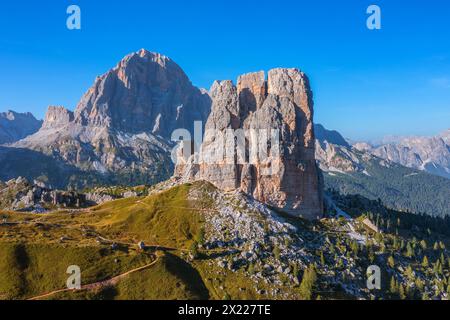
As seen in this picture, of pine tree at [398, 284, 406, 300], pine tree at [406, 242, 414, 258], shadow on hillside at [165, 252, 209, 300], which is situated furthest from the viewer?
pine tree at [406, 242, 414, 258]

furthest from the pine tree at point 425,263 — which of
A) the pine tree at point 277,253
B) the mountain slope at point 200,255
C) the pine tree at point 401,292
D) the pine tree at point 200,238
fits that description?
the pine tree at point 200,238

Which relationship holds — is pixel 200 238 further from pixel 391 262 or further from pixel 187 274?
pixel 391 262

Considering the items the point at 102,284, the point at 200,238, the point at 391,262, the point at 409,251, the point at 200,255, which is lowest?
the point at 391,262

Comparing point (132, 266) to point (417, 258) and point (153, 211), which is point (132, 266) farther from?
point (417, 258)

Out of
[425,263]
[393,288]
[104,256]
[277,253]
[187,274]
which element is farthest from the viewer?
[425,263]

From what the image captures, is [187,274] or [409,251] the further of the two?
[409,251]

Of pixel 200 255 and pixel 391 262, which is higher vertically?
pixel 200 255

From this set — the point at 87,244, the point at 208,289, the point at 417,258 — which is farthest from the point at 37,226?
the point at 417,258

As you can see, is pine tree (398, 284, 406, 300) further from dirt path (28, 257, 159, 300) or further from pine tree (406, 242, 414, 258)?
dirt path (28, 257, 159, 300)

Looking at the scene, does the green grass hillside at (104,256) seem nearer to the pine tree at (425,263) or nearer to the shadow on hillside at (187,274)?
the shadow on hillside at (187,274)

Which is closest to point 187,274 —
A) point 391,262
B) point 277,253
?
point 277,253

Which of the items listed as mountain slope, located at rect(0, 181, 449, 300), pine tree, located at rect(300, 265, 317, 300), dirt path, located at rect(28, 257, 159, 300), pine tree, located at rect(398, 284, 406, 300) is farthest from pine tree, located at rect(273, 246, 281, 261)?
dirt path, located at rect(28, 257, 159, 300)
